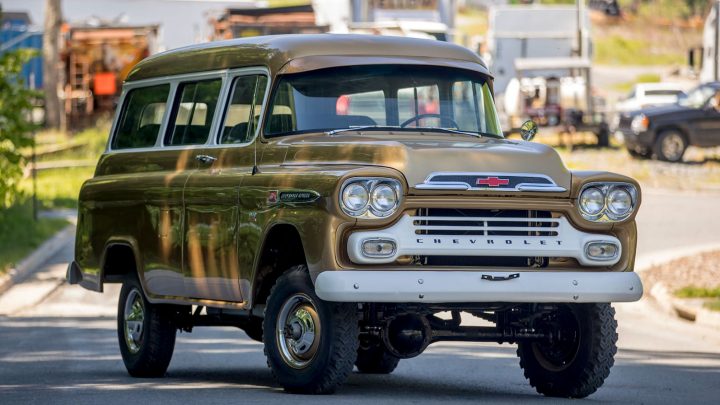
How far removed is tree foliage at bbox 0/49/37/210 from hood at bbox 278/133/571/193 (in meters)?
13.4

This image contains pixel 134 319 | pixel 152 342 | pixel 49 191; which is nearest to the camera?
pixel 152 342

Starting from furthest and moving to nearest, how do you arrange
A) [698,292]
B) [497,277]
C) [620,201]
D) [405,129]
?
[698,292], [405,129], [620,201], [497,277]

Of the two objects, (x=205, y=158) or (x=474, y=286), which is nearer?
(x=474, y=286)

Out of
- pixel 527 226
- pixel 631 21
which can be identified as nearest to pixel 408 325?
pixel 527 226

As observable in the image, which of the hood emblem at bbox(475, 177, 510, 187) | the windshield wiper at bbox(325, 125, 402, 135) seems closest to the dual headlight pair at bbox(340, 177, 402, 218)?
the hood emblem at bbox(475, 177, 510, 187)

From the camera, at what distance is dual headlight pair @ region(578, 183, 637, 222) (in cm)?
933

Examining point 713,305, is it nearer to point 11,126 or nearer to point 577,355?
point 577,355

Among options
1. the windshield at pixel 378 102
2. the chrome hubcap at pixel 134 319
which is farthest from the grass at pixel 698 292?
the chrome hubcap at pixel 134 319

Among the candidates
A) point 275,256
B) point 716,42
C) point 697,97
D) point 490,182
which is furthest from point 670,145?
point 490,182

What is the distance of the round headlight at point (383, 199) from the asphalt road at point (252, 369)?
45.3 inches

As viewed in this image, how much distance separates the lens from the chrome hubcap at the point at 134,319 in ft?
38.1

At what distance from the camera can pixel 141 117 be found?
1191 centimetres

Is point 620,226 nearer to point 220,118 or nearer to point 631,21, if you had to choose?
point 220,118

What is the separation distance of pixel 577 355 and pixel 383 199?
1.85m
